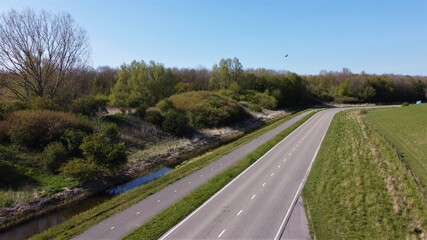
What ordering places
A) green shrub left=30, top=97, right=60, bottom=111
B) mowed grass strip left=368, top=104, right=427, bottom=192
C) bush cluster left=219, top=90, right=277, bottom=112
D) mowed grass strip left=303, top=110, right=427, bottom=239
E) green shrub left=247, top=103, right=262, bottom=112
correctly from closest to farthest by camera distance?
mowed grass strip left=303, top=110, right=427, bottom=239, mowed grass strip left=368, top=104, right=427, bottom=192, green shrub left=30, top=97, right=60, bottom=111, green shrub left=247, top=103, right=262, bottom=112, bush cluster left=219, top=90, right=277, bottom=112

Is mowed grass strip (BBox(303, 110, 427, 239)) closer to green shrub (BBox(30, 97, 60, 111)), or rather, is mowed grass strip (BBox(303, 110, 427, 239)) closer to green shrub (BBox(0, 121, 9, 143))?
green shrub (BBox(0, 121, 9, 143))

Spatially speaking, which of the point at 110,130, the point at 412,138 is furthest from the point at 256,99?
the point at 110,130

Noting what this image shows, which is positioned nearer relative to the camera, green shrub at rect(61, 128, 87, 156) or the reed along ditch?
the reed along ditch

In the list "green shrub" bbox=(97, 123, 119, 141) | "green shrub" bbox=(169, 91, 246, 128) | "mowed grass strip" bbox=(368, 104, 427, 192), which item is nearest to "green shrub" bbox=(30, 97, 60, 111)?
"green shrub" bbox=(97, 123, 119, 141)

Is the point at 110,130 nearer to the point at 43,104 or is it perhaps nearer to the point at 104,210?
the point at 43,104

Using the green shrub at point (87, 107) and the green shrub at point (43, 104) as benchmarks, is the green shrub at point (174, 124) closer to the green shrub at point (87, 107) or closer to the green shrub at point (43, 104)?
the green shrub at point (87, 107)

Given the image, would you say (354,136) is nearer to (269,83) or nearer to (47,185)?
(47,185)
